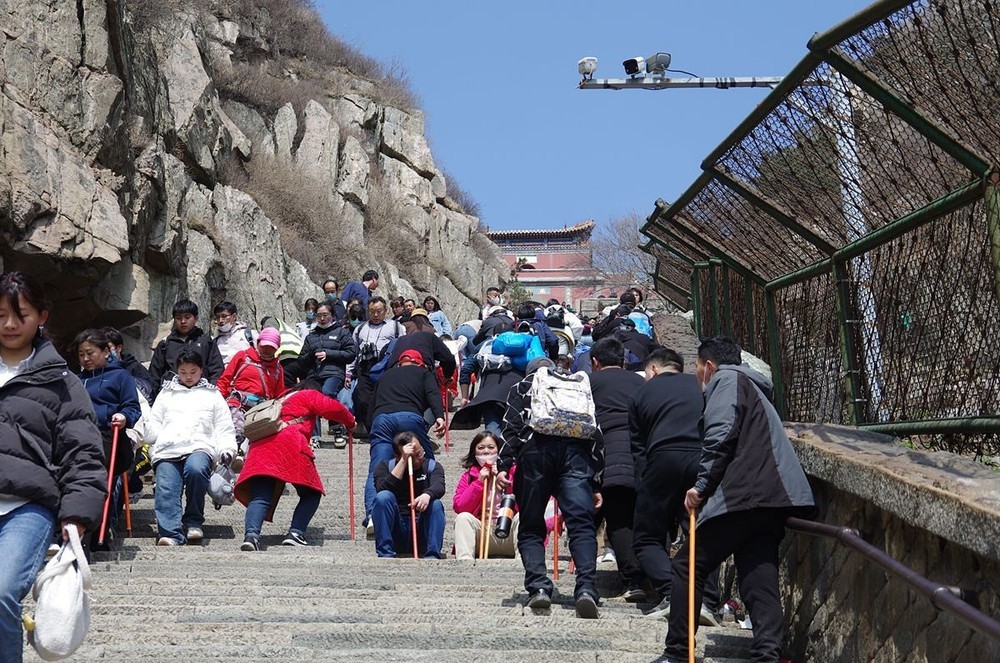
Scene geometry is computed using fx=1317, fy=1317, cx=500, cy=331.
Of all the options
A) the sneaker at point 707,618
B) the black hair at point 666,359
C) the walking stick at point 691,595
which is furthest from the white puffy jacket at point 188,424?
the walking stick at point 691,595

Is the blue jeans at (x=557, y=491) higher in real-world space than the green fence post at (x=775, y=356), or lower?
lower

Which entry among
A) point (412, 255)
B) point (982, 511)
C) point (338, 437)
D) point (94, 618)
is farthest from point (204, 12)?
point (982, 511)

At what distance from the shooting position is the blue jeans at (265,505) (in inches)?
410

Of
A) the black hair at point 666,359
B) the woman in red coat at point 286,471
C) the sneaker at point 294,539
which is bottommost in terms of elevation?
the sneaker at point 294,539

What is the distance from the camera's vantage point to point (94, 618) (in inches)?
274

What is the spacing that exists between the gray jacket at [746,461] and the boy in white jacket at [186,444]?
537cm

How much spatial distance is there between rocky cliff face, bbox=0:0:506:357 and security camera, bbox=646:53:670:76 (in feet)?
26.8

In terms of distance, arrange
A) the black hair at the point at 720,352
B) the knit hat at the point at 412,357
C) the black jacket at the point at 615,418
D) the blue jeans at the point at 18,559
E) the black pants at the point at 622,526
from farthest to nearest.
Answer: the knit hat at the point at 412,357 → the black jacket at the point at 615,418 → the black pants at the point at 622,526 → the black hair at the point at 720,352 → the blue jeans at the point at 18,559

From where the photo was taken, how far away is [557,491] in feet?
26.2

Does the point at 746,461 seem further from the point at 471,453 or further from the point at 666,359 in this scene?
the point at 471,453

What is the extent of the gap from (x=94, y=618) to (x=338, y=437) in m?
10.2

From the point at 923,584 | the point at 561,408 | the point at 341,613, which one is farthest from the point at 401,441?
the point at 923,584

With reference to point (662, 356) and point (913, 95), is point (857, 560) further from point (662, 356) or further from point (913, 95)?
point (662, 356)

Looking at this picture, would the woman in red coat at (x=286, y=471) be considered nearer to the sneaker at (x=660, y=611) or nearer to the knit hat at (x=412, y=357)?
the knit hat at (x=412, y=357)
